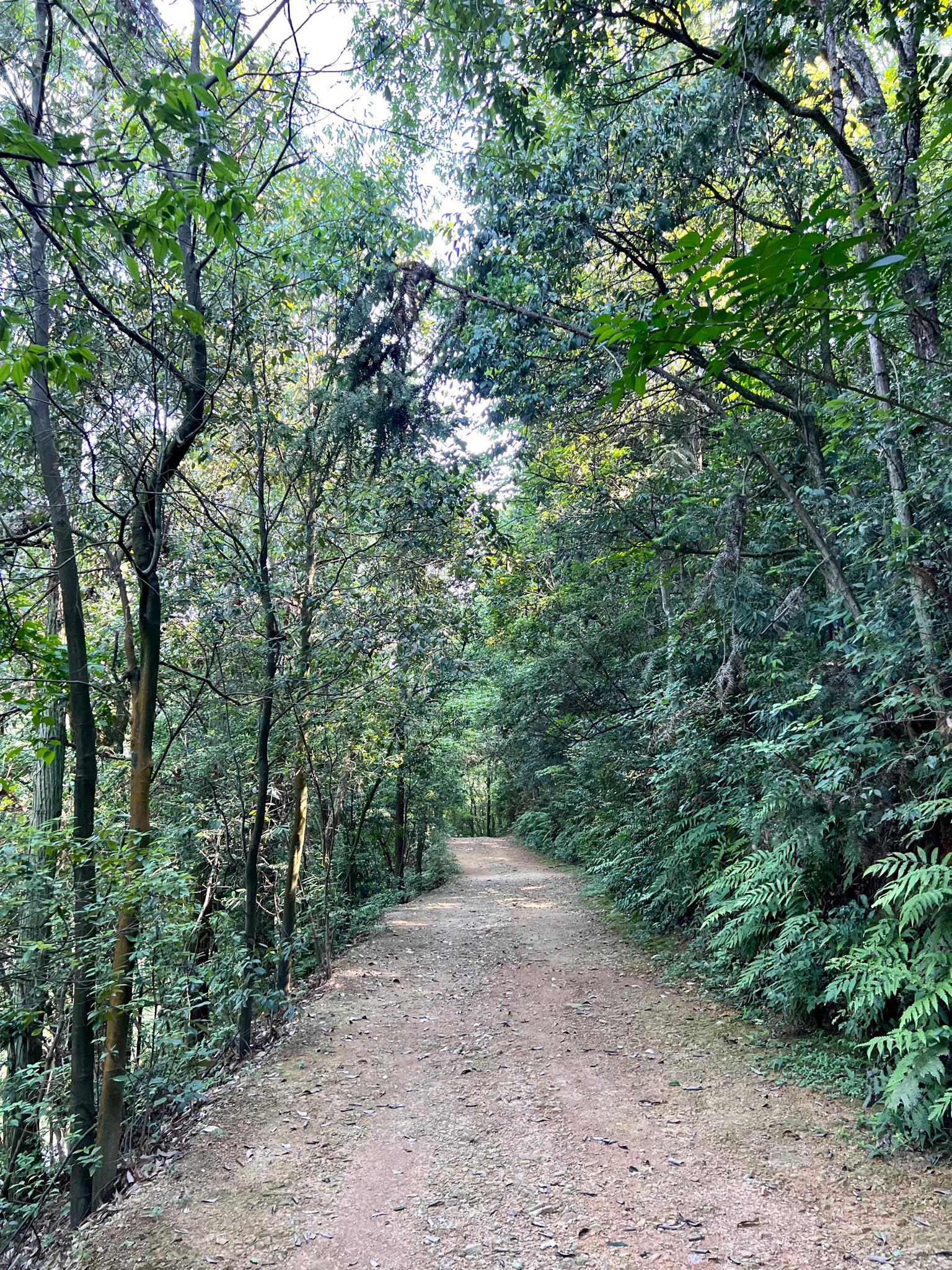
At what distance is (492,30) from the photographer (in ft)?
13.5

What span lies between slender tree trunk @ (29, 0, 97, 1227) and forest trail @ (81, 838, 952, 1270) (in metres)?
0.56

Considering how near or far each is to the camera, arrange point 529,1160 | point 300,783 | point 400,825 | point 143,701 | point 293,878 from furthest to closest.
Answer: point 400,825 < point 300,783 < point 293,878 < point 143,701 < point 529,1160

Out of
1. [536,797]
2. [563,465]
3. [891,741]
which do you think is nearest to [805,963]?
[891,741]

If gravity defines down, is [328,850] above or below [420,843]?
above

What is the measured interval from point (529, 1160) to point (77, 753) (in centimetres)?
376

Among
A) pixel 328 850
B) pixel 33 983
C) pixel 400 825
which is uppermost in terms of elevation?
pixel 328 850

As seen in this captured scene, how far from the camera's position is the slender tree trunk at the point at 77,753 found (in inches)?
155

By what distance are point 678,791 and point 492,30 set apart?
6.79m

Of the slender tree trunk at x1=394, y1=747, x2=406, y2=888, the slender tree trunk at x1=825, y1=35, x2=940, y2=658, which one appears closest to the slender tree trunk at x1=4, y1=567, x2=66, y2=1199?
the slender tree trunk at x1=825, y1=35, x2=940, y2=658

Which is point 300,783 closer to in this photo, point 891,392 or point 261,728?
point 261,728

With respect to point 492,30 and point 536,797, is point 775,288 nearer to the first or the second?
point 492,30

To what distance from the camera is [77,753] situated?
422cm

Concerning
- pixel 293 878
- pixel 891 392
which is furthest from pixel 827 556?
pixel 293 878

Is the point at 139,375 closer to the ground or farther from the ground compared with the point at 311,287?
closer to the ground
